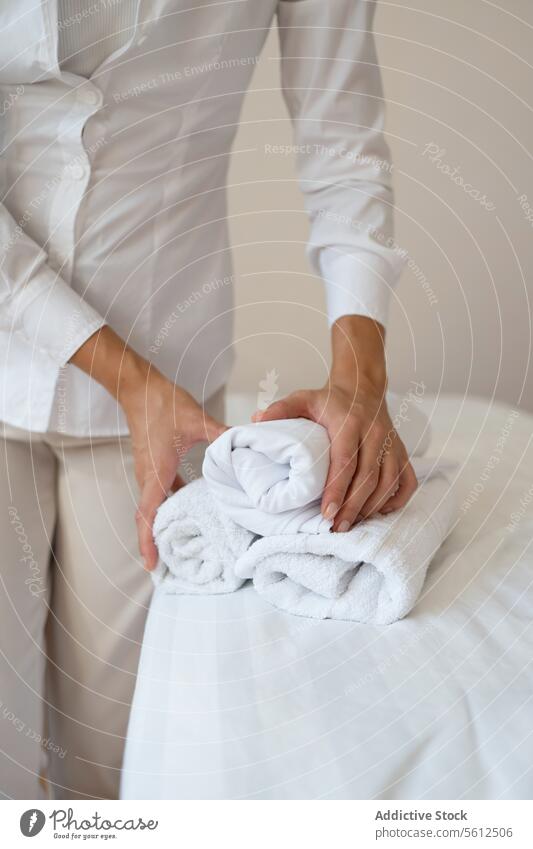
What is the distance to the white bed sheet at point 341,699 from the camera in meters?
0.47

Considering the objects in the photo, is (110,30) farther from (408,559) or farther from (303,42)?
(408,559)

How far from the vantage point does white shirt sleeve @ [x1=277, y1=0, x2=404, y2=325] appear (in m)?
0.69

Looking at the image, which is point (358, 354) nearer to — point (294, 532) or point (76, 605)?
point (294, 532)

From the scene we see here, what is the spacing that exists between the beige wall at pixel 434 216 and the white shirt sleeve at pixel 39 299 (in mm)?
231

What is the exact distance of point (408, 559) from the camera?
548 millimetres

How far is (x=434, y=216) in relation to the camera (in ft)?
3.88

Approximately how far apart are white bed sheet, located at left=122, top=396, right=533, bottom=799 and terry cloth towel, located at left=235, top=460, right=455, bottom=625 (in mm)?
13

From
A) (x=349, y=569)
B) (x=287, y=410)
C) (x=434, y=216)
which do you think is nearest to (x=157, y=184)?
(x=287, y=410)

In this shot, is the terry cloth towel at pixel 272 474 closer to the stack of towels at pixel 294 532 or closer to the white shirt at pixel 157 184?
the stack of towels at pixel 294 532

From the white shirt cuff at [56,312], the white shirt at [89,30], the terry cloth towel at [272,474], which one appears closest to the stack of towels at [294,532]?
the terry cloth towel at [272,474]

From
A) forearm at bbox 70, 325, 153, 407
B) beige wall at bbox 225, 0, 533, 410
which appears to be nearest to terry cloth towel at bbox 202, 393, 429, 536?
forearm at bbox 70, 325, 153, 407

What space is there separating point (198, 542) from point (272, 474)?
0.09 m

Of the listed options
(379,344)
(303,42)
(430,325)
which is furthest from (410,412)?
(430,325)

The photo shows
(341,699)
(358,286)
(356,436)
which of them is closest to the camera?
(341,699)
